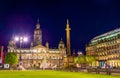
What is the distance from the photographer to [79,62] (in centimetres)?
18350

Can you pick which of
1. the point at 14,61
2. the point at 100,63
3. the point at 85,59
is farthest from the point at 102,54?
the point at 14,61

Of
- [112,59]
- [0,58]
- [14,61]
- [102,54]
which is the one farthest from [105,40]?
[0,58]

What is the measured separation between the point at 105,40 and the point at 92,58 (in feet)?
68.8

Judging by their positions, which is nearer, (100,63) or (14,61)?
(14,61)

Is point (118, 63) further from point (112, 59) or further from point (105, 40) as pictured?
point (105, 40)

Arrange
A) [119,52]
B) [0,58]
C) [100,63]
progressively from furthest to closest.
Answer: [100,63]
[119,52]
[0,58]

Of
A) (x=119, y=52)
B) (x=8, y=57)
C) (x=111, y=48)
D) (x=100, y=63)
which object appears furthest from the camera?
(x=100, y=63)

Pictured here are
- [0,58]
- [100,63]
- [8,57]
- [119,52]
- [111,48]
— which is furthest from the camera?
[100,63]

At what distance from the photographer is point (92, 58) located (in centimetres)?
18450

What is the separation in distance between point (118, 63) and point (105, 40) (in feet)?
110

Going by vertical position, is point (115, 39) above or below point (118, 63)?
above

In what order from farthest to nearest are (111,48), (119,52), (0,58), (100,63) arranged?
1. (100,63)
2. (111,48)
3. (119,52)
4. (0,58)

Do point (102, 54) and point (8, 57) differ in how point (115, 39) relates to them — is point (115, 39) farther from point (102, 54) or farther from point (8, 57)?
point (8, 57)

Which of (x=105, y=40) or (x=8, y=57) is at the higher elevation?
(x=105, y=40)
